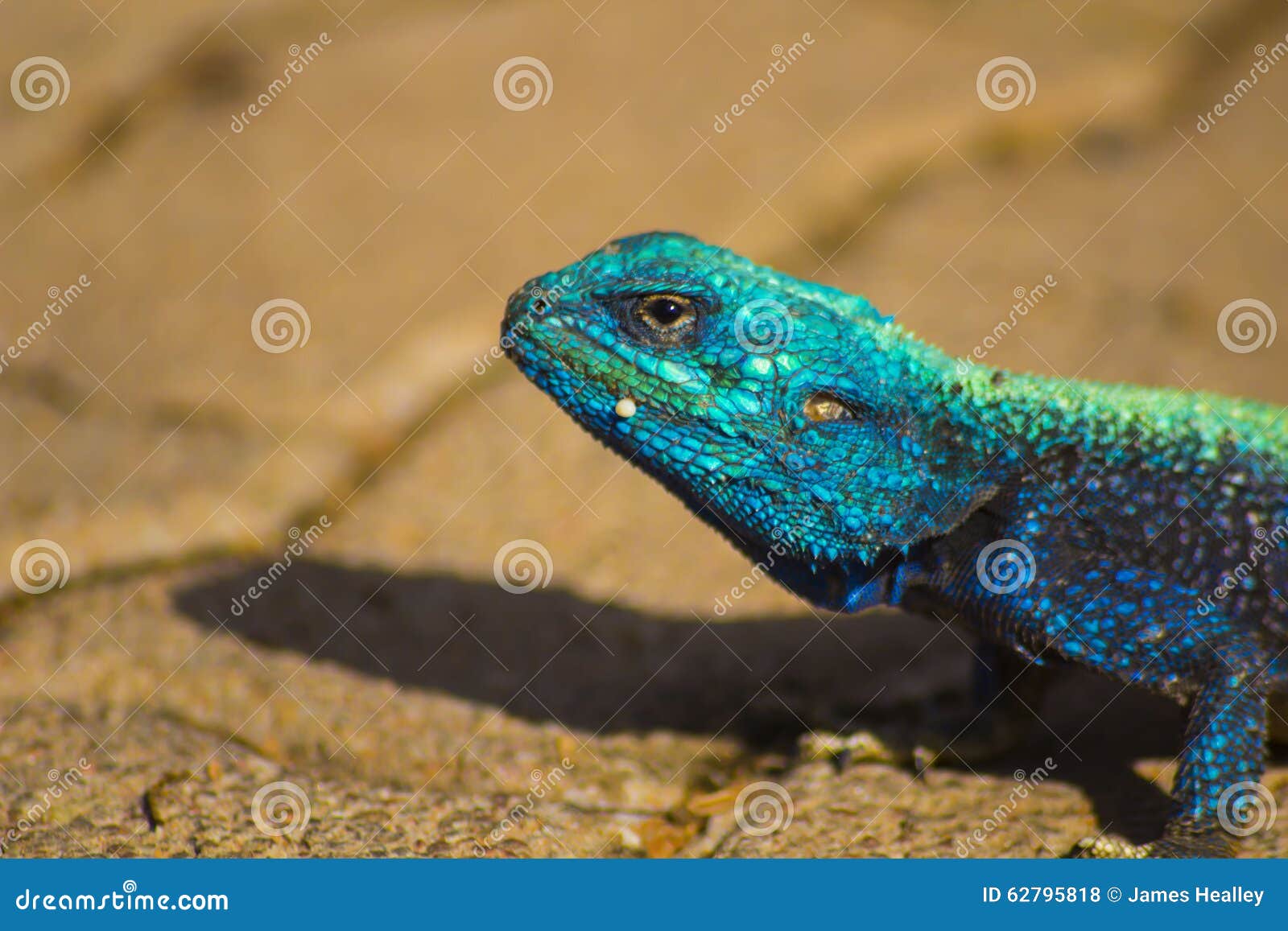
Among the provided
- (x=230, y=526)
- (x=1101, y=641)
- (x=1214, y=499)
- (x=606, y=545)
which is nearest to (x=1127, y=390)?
(x=1214, y=499)

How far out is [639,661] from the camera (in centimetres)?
572

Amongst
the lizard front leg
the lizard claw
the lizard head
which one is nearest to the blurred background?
the lizard claw

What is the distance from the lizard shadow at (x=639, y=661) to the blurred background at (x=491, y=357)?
1.0 inches

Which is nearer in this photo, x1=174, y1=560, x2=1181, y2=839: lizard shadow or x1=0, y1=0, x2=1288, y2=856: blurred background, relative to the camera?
x1=0, y1=0, x2=1288, y2=856: blurred background

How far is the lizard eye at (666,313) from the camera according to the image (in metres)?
4.01

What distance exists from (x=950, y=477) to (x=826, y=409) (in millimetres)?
489

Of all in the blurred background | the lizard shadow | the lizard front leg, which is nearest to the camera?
the lizard front leg

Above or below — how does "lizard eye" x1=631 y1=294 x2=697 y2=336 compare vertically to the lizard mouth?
above

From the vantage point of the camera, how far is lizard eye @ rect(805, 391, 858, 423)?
3.98 meters

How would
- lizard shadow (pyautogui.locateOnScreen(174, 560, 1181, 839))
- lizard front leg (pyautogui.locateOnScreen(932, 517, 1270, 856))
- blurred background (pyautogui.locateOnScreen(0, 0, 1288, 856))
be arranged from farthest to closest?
lizard shadow (pyautogui.locateOnScreen(174, 560, 1181, 839)), blurred background (pyautogui.locateOnScreen(0, 0, 1288, 856)), lizard front leg (pyautogui.locateOnScreen(932, 517, 1270, 856))

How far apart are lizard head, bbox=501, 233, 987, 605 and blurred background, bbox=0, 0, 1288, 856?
125 centimetres

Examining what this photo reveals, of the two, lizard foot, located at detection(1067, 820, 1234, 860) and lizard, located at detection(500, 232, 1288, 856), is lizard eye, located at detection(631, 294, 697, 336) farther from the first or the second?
lizard foot, located at detection(1067, 820, 1234, 860)

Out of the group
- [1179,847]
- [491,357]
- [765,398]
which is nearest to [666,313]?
[765,398]

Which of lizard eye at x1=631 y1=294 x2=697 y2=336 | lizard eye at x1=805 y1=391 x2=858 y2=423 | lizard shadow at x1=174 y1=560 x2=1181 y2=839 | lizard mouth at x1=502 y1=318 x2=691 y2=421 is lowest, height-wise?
lizard shadow at x1=174 y1=560 x2=1181 y2=839
